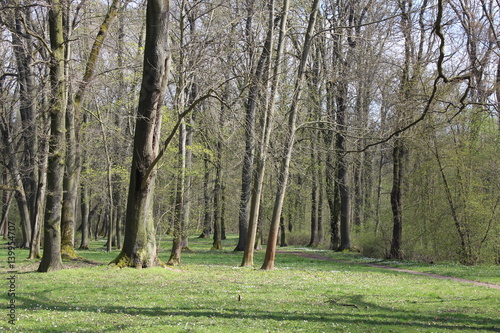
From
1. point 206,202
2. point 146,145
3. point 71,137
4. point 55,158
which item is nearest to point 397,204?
point 206,202

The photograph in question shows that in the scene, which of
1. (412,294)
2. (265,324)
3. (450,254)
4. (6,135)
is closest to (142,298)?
(265,324)

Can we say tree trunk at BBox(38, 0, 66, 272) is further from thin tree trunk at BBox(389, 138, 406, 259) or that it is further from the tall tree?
thin tree trunk at BBox(389, 138, 406, 259)

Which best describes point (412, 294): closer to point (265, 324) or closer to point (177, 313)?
point (265, 324)

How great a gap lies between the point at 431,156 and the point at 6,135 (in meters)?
22.5

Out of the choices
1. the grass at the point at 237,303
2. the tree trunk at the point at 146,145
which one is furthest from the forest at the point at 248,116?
the grass at the point at 237,303

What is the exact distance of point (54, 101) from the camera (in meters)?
12.9

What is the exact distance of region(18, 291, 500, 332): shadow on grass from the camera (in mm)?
7633

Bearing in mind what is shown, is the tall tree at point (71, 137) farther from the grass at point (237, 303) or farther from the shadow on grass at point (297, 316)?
the shadow on grass at point (297, 316)

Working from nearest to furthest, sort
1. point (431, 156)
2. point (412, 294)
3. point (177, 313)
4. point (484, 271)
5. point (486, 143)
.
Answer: point (177, 313) → point (412, 294) → point (484, 271) → point (486, 143) → point (431, 156)

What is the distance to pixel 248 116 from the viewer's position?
21.6 metres

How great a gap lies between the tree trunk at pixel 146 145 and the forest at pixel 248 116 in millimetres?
38

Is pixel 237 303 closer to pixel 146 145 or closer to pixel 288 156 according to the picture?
pixel 146 145

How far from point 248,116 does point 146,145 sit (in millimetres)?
8978

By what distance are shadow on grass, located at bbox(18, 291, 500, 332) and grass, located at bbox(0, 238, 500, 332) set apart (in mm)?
17
